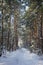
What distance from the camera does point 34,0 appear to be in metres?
13.7

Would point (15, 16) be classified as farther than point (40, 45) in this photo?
Yes

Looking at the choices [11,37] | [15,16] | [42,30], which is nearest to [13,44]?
[11,37]

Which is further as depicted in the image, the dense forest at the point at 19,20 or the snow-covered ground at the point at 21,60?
the dense forest at the point at 19,20

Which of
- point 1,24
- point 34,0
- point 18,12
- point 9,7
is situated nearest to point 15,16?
point 18,12

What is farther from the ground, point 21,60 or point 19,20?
point 19,20

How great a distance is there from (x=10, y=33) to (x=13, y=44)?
9.22 feet

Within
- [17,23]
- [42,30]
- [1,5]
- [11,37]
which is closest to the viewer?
[1,5]

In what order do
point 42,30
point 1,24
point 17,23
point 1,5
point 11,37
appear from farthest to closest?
point 11,37, point 17,23, point 1,24, point 42,30, point 1,5

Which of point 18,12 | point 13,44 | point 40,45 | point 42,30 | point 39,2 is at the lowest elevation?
point 13,44

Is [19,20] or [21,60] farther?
[19,20]

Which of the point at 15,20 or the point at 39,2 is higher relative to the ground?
the point at 39,2

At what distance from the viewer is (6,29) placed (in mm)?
22766

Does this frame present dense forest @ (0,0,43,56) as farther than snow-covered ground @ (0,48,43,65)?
Yes

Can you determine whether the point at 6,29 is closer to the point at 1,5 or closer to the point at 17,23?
the point at 17,23
